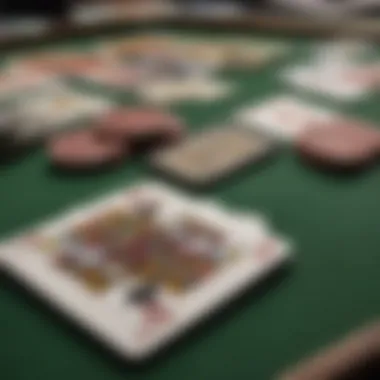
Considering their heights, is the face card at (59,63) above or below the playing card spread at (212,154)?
below

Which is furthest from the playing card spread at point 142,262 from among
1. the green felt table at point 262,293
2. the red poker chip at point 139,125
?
the red poker chip at point 139,125

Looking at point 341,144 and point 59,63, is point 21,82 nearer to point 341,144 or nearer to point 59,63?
point 59,63

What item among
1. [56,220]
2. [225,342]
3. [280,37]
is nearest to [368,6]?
[280,37]

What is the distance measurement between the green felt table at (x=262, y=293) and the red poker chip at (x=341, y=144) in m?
0.02

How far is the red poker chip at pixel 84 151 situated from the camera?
90 cm

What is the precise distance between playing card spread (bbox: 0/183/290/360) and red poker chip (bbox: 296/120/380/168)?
157 millimetres

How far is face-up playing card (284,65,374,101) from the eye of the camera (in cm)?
111

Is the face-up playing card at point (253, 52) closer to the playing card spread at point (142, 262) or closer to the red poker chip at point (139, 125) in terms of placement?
the red poker chip at point (139, 125)

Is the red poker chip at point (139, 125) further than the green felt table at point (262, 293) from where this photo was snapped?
Yes

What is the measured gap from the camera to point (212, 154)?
0.92m

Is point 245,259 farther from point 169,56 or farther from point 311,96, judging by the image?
point 169,56

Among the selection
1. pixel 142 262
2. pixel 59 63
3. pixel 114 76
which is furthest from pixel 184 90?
pixel 142 262

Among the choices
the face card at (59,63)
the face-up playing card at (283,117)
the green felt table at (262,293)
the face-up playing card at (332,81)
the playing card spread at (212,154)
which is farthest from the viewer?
the face card at (59,63)

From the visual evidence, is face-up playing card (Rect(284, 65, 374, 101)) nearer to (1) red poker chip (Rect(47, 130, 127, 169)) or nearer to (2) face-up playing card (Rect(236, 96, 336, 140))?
(2) face-up playing card (Rect(236, 96, 336, 140))
